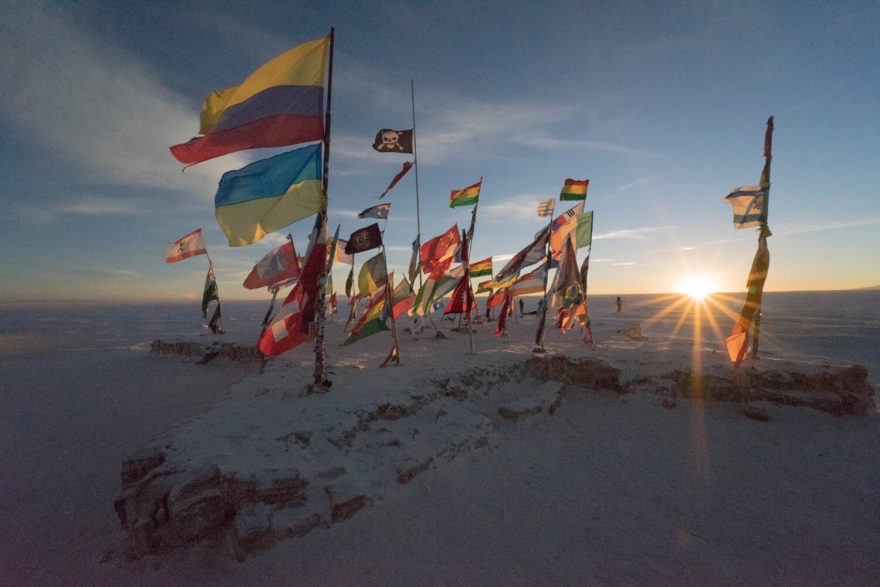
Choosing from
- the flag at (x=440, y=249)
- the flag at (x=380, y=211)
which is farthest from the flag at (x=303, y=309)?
the flag at (x=440, y=249)

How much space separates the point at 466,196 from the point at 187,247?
52.4ft

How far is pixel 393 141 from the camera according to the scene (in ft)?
34.2

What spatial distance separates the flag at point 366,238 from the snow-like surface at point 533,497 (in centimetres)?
422

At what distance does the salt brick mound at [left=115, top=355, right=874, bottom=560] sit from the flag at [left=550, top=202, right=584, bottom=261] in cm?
674

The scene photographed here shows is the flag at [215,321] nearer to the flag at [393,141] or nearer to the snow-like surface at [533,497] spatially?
the snow-like surface at [533,497]

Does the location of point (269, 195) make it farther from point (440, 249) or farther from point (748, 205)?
point (748, 205)

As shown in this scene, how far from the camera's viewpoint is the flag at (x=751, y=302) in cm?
1102

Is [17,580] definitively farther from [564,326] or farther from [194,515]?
[564,326]

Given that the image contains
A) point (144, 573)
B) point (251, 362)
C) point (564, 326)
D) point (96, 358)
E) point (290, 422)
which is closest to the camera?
point (144, 573)

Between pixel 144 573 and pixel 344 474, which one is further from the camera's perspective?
pixel 344 474

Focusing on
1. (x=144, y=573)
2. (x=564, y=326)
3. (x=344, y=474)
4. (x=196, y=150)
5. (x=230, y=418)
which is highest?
(x=196, y=150)

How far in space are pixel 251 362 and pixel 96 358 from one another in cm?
1331

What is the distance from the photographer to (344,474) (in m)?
6.42

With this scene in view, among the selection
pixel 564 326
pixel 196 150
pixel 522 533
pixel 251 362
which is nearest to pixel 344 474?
pixel 522 533
